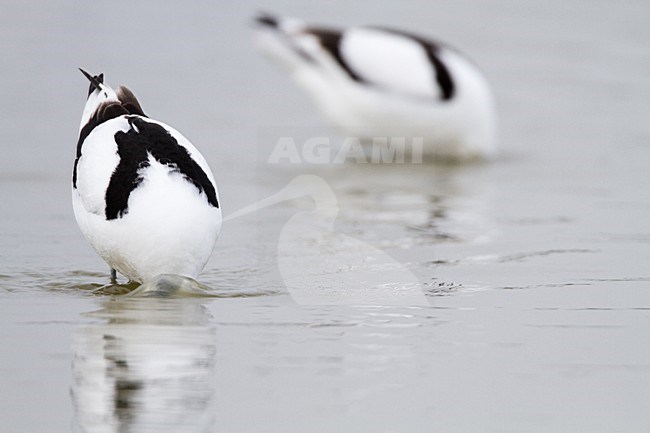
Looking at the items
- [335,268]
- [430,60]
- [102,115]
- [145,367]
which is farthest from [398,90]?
[145,367]

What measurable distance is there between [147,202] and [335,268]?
4.52ft

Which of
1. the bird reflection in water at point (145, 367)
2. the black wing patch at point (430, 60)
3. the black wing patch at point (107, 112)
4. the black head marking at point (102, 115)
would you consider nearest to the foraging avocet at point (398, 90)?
the black wing patch at point (430, 60)

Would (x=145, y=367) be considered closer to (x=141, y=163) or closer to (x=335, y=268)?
(x=141, y=163)

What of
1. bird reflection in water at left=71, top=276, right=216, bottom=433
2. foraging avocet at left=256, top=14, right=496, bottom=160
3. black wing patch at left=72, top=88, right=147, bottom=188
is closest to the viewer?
bird reflection in water at left=71, top=276, right=216, bottom=433

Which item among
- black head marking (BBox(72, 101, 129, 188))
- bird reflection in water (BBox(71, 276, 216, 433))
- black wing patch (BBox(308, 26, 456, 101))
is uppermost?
black wing patch (BBox(308, 26, 456, 101))

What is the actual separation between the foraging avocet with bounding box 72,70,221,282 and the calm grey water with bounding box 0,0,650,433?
0.21 m

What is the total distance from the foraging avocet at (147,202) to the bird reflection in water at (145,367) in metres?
0.20

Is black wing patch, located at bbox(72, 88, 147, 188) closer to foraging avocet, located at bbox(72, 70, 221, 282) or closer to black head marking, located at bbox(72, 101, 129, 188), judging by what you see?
black head marking, located at bbox(72, 101, 129, 188)

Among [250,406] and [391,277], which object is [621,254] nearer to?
[391,277]

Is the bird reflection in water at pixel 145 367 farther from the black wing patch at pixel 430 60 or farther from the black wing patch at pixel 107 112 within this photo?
the black wing patch at pixel 430 60

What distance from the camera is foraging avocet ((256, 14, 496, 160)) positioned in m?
10.9

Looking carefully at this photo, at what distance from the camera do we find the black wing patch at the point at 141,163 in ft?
18.8

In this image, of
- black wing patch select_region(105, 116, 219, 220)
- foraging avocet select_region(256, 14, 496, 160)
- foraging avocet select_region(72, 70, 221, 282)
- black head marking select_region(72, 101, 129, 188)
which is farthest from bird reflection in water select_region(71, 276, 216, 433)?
foraging avocet select_region(256, 14, 496, 160)

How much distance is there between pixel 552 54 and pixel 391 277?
25.5ft
